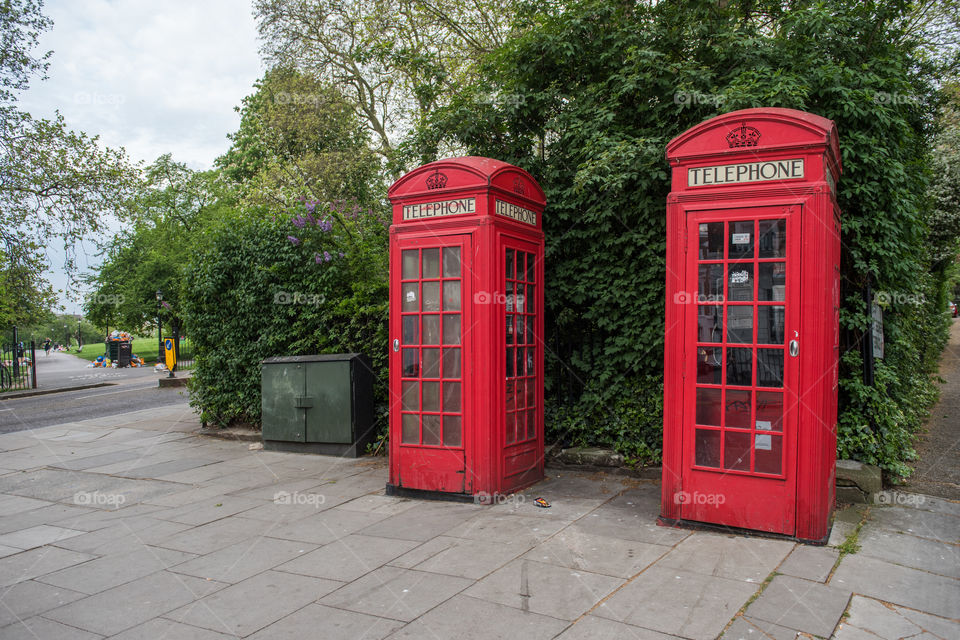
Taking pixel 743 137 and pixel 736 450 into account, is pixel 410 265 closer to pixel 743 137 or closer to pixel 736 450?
pixel 743 137

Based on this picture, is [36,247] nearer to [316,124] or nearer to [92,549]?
[316,124]

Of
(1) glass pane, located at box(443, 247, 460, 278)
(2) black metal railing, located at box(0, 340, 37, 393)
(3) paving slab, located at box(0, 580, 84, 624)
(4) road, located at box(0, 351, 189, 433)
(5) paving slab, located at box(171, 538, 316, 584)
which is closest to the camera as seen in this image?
(3) paving slab, located at box(0, 580, 84, 624)

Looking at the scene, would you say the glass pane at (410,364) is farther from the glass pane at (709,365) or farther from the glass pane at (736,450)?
the glass pane at (736,450)

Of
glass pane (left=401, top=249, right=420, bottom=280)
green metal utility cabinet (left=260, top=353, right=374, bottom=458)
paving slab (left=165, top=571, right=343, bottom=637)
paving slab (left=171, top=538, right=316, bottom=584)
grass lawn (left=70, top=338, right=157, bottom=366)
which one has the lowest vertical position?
grass lawn (left=70, top=338, right=157, bottom=366)

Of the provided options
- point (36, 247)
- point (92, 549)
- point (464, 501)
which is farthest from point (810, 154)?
point (36, 247)

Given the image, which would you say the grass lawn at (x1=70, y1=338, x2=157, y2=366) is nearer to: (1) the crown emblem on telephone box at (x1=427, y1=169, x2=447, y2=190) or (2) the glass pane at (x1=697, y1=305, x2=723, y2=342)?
(1) the crown emblem on telephone box at (x1=427, y1=169, x2=447, y2=190)

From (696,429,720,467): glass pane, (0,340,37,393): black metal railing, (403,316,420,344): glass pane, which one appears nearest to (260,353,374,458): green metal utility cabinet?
(403,316,420,344): glass pane

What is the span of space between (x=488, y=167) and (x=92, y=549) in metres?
4.56

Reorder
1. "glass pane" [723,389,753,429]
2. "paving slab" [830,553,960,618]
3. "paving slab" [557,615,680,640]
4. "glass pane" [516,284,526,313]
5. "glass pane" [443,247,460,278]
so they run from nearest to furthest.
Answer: "paving slab" [557,615,680,640] → "paving slab" [830,553,960,618] → "glass pane" [723,389,753,429] → "glass pane" [443,247,460,278] → "glass pane" [516,284,526,313]

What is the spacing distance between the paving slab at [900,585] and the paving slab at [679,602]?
648 mm

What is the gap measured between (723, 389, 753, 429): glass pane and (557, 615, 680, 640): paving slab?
195 centimetres

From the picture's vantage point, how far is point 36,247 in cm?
1395

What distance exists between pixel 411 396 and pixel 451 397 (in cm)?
43

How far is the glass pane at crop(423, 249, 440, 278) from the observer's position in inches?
235
